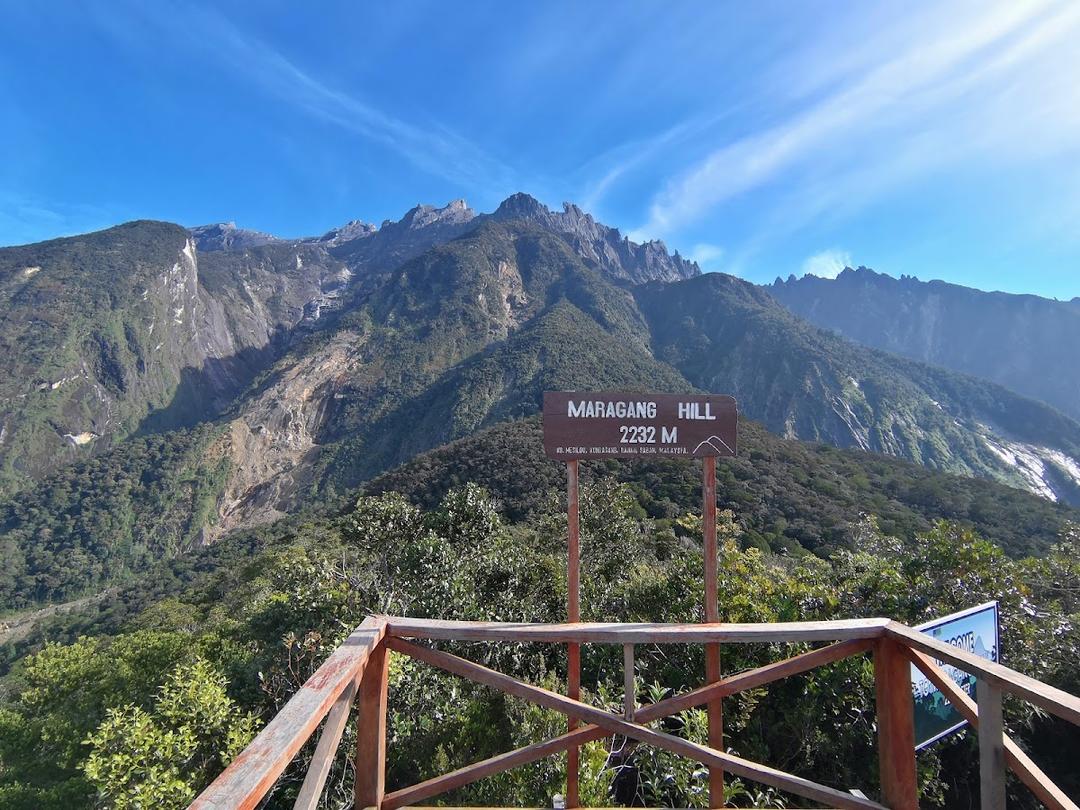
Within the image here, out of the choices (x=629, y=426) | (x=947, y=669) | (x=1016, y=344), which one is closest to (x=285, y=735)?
(x=629, y=426)

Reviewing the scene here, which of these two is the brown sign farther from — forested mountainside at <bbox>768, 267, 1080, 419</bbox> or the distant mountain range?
forested mountainside at <bbox>768, 267, 1080, 419</bbox>

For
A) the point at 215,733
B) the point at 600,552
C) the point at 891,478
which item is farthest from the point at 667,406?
the point at 891,478

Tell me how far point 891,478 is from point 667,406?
59.3 metres

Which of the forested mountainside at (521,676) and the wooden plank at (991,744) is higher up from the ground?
the wooden plank at (991,744)

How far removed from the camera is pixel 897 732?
238 cm

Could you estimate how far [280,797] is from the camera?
4973 millimetres

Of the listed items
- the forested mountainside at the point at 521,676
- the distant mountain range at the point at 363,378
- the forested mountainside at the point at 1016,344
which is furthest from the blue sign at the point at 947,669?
the forested mountainside at the point at 1016,344

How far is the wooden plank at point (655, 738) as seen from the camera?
2334mm

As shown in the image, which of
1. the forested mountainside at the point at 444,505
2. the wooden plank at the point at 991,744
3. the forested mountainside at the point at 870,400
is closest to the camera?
the wooden plank at the point at 991,744

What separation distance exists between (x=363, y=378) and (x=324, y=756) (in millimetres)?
128667

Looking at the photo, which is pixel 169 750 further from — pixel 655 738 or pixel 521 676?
pixel 655 738

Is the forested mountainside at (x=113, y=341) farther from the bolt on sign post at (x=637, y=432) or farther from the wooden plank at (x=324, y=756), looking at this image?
the bolt on sign post at (x=637, y=432)

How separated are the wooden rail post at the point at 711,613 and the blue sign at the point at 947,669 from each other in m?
0.90

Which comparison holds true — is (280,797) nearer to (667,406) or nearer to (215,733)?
(215,733)
